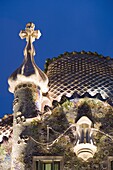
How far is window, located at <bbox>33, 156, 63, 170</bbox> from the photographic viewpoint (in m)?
33.2

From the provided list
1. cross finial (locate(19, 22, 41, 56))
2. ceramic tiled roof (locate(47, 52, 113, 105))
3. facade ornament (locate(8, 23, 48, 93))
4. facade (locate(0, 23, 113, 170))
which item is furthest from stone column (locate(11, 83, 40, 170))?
cross finial (locate(19, 22, 41, 56))

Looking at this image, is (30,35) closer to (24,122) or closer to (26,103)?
(26,103)

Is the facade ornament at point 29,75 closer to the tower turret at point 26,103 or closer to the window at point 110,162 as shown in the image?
the tower turret at point 26,103

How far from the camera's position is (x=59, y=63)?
38.7 m

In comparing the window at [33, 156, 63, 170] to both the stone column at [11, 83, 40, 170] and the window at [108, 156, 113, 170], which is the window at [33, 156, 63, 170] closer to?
the stone column at [11, 83, 40, 170]

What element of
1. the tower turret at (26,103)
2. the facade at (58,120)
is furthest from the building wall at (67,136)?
the tower turret at (26,103)

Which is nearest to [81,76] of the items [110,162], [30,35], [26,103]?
[30,35]

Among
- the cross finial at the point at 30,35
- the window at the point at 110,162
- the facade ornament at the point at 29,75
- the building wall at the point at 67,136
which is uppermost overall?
the cross finial at the point at 30,35

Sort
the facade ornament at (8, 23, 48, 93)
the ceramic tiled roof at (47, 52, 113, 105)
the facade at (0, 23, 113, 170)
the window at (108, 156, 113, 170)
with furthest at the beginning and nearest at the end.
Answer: the ceramic tiled roof at (47, 52, 113, 105) < the facade ornament at (8, 23, 48, 93) < the facade at (0, 23, 113, 170) < the window at (108, 156, 113, 170)

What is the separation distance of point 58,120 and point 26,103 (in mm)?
1494

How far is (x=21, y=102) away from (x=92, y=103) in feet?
9.20

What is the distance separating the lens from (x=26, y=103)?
3497 cm

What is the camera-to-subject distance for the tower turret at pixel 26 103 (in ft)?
110

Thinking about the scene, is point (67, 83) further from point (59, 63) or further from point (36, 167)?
point (36, 167)
